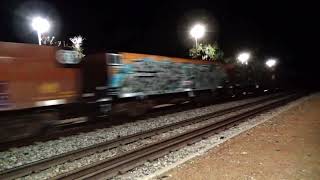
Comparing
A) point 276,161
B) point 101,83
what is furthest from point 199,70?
point 276,161

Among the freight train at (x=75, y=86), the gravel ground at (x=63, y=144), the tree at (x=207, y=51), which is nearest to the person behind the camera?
the gravel ground at (x=63, y=144)

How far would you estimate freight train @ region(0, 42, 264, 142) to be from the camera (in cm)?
1448

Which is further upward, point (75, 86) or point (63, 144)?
point (75, 86)

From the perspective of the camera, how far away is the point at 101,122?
20172 mm

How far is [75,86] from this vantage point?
17.3m

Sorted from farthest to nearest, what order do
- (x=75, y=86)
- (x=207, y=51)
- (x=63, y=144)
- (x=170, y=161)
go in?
(x=207, y=51), (x=75, y=86), (x=63, y=144), (x=170, y=161)

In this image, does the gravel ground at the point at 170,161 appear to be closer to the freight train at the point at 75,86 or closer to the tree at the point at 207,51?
the freight train at the point at 75,86

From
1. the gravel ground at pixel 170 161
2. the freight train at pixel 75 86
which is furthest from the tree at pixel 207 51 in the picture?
the gravel ground at pixel 170 161

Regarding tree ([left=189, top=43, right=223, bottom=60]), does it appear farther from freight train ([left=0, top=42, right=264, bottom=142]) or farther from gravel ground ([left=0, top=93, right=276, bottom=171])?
gravel ground ([left=0, top=93, right=276, bottom=171])

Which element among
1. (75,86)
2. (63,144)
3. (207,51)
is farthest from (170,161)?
(207,51)

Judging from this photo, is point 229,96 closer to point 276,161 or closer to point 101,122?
point 101,122

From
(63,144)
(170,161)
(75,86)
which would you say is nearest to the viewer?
(170,161)

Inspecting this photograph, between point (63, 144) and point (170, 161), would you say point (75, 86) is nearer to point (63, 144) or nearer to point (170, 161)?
point (63, 144)

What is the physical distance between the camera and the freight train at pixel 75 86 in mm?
14477
